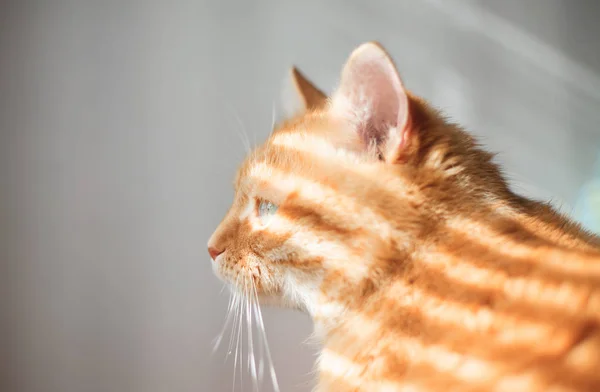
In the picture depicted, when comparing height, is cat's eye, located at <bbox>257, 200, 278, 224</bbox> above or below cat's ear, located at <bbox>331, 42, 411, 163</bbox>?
below

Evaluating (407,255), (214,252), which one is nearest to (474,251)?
(407,255)

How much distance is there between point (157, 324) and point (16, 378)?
377mm

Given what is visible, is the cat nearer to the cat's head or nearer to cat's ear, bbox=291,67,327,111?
the cat's head

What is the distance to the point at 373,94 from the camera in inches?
30.5

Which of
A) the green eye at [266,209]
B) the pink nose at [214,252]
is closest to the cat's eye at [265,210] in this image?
the green eye at [266,209]

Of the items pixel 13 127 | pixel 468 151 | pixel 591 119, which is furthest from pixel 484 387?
pixel 591 119

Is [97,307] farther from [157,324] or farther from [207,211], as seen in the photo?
[207,211]

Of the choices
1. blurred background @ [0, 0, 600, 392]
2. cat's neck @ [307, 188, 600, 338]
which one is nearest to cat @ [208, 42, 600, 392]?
cat's neck @ [307, 188, 600, 338]

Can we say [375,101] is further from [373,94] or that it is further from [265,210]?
[265,210]

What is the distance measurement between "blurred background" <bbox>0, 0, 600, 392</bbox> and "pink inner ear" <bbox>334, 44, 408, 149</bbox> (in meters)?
0.51

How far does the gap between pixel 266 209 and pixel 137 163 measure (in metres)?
0.72

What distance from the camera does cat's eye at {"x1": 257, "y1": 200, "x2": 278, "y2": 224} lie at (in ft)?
2.86

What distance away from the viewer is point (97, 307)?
1.33 m

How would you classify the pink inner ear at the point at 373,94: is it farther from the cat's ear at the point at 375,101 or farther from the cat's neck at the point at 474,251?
the cat's neck at the point at 474,251
